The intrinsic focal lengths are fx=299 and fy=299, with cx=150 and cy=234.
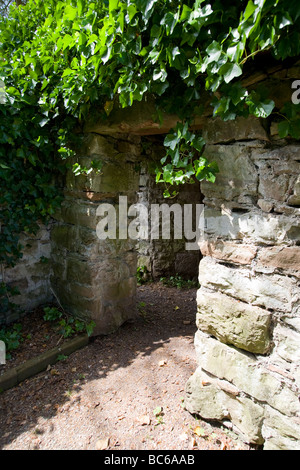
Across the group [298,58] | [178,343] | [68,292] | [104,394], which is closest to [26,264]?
[68,292]

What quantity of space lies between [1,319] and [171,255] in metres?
→ 2.43

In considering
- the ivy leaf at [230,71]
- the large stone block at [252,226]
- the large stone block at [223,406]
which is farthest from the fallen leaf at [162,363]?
the ivy leaf at [230,71]

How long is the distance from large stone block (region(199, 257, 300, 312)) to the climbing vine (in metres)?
0.51

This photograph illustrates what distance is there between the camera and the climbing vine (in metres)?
1.22

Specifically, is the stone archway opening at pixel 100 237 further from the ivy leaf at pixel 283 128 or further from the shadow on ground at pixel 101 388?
the ivy leaf at pixel 283 128

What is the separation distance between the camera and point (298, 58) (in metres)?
1.29

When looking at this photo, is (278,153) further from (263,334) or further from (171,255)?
(171,255)

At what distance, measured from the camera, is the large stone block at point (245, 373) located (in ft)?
4.63

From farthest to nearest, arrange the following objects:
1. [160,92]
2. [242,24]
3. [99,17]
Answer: [99,17] < [160,92] < [242,24]

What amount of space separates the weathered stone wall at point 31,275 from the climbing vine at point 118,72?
0.13 meters

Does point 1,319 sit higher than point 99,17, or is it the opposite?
point 99,17

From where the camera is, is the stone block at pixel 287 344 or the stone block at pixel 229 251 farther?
the stone block at pixel 229 251

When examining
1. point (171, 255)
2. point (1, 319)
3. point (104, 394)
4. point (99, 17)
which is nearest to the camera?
point (99, 17)
